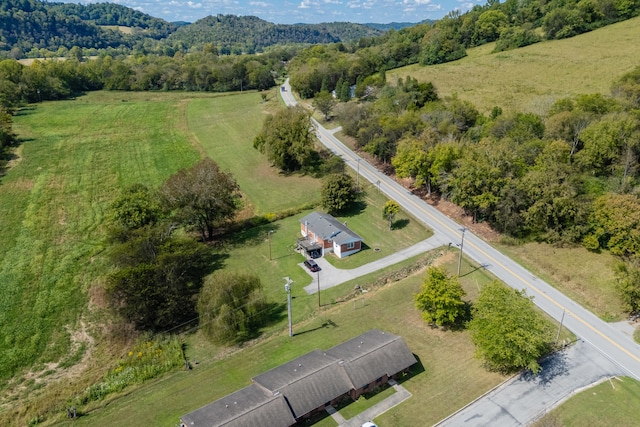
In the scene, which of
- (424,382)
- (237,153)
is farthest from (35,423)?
(237,153)

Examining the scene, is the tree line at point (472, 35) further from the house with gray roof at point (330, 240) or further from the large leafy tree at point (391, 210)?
the house with gray roof at point (330, 240)

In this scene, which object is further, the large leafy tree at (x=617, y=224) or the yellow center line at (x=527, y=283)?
the large leafy tree at (x=617, y=224)

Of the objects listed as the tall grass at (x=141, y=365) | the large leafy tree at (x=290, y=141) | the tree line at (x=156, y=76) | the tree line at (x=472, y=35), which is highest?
the tree line at (x=472, y=35)

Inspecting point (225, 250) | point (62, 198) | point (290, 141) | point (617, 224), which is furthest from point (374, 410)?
point (62, 198)

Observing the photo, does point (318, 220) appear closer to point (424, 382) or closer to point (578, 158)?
point (424, 382)

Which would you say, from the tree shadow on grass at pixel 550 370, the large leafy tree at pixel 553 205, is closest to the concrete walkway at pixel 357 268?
the large leafy tree at pixel 553 205

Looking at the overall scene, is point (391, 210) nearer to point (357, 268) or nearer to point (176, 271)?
point (357, 268)

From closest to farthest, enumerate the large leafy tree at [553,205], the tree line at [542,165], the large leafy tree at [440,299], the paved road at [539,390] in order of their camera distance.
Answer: the paved road at [539,390] < the large leafy tree at [440,299] < the tree line at [542,165] < the large leafy tree at [553,205]
